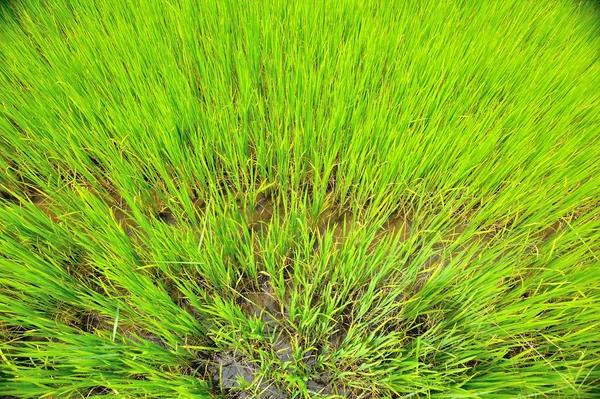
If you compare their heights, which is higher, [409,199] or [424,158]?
[424,158]

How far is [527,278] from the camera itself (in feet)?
3.00

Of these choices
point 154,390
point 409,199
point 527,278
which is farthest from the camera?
point 409,199

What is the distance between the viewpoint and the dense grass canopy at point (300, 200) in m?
0.81

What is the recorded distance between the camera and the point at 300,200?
94cm

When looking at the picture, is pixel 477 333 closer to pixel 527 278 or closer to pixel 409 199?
pixel 527 278

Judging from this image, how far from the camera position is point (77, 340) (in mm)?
796

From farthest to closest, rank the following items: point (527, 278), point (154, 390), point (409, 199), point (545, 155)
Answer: point (409, 199)
point (545, 155)
point (527, 278)
point (154, 390)

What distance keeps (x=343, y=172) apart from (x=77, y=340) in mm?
856

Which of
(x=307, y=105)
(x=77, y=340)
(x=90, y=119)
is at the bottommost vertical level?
(x=77, y=340)

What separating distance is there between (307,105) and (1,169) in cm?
105

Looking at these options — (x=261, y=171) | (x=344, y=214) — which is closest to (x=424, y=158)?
(x=344, y=214)

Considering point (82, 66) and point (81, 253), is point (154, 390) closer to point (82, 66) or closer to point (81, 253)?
point (81, 253)

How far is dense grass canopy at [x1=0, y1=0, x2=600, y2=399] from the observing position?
0.81 metres

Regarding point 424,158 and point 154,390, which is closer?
point 154,390
